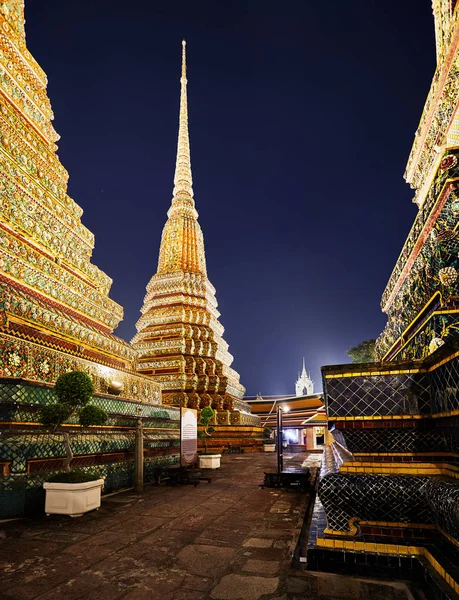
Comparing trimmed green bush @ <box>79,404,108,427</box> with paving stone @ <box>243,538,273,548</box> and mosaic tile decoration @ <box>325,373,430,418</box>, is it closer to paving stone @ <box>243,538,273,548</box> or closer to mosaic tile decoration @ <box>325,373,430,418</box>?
paving stone @ <box>243,538,273,548</box>

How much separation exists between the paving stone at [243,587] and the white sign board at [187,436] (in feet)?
24.8

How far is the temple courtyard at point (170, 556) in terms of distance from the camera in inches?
122

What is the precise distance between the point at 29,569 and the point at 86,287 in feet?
29.4

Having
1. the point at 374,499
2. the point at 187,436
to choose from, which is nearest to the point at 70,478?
the point at 374,499

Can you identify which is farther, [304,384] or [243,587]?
[304,384]

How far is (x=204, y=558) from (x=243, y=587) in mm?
→ 821

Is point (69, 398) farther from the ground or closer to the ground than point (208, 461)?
farther from the ground

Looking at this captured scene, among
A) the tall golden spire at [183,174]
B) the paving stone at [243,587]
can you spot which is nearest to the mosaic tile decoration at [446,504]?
the paving stone at [243,587]

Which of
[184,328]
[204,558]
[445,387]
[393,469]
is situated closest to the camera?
[445,387]

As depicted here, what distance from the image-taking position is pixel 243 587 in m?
3.21

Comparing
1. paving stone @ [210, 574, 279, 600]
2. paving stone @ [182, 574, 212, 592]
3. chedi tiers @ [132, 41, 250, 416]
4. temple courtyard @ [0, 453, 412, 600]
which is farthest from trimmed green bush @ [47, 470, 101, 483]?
chedi tiers @ [132, 41, 250, 416]

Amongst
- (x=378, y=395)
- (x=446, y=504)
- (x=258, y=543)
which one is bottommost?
(x=258, y=543)

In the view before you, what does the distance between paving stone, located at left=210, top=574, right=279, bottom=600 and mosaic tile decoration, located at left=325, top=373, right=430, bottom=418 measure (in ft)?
4.57

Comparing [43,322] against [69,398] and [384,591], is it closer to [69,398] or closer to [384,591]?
[69,398]
